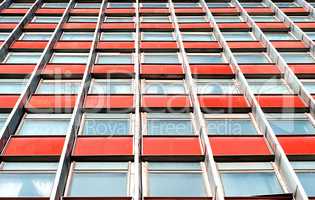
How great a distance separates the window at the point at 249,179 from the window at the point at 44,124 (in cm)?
702

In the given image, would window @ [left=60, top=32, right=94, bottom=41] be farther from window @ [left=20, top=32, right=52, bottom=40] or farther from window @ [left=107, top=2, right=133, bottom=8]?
window @ [left=107, top=2, right=133, bottom=8]

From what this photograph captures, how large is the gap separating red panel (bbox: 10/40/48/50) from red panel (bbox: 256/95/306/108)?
13317 millimetres

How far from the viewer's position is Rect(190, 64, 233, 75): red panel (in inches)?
987

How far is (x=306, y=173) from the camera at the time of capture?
57.1 feet

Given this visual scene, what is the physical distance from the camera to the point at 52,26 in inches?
1238

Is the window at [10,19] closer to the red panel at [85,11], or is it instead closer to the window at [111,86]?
the red panel at [85,11]

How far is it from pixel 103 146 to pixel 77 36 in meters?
13.4

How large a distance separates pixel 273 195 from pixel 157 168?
14.1 feet

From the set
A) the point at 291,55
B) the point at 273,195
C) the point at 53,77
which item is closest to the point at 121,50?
the point at 53,77

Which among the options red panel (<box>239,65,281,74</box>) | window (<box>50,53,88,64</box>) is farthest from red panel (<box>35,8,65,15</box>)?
red panel (<box>239,65,281,74</box>)

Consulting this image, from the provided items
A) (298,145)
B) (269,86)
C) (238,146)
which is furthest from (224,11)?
(238,146)

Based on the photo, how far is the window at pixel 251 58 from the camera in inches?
1063

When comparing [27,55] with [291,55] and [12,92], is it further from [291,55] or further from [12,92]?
[291,55]

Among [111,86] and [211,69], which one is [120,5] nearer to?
[211,69]
